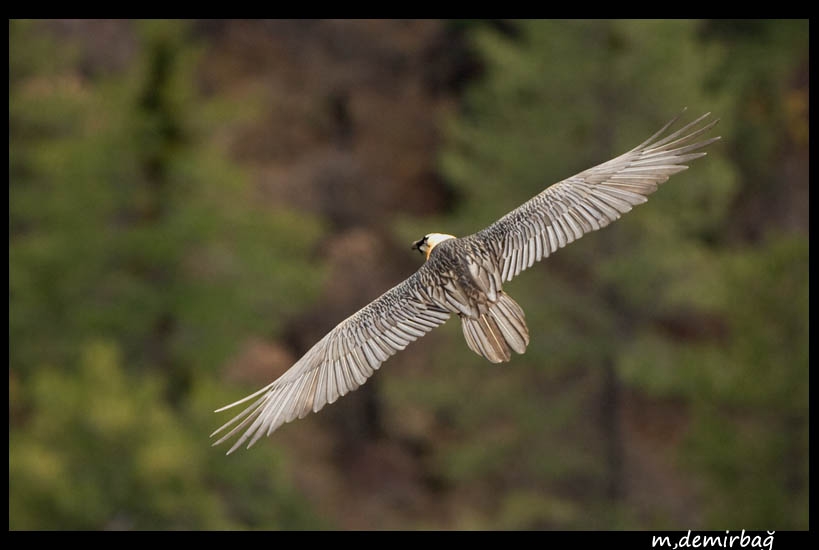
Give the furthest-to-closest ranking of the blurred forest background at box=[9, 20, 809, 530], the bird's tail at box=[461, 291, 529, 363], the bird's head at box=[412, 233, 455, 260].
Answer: the blurred forest background at box=[9, 20, 809, 530], the bird's head at box=[412, 233, 455, 260], the bird's tail at box=[461, 291, 529, 363]

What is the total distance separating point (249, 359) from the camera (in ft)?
89.4

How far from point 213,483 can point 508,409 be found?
24.2 feet

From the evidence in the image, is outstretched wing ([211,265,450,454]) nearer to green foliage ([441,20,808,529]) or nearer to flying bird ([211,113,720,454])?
flying bird ([211,113,720,454])

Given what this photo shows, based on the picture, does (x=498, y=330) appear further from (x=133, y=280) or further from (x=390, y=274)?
(x=390, y=274)

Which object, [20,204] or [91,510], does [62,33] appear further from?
[91,510]

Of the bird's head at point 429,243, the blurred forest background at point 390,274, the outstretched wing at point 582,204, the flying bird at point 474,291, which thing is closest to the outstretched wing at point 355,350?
the flying bird at point 474,291

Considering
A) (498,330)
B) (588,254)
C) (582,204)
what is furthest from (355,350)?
(588,254)

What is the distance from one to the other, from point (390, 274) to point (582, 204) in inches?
797

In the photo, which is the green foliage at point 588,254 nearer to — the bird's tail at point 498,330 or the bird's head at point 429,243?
the bird's head at point 429,243

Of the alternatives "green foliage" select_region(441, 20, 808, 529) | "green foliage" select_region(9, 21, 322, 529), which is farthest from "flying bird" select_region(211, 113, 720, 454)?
"green foliage" select_region(441, 20, 808, 529)

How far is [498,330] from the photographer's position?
716cm

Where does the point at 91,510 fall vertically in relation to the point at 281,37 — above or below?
below

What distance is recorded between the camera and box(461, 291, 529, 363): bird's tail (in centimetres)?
701
